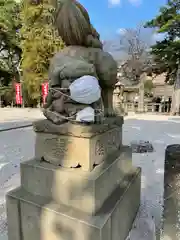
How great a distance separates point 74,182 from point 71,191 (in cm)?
6

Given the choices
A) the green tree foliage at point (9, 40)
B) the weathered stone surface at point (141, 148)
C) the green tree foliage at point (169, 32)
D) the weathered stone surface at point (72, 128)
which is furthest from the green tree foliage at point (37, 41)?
the weathered stone surface at point (72, 128)

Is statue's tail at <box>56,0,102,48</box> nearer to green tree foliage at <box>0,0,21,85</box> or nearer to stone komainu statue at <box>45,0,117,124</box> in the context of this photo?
stone komainu statue at <box>45,0,117,124</box>

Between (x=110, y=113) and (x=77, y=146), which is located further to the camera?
(x=110, y=113)

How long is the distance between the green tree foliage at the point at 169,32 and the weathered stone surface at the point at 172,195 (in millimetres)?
6607

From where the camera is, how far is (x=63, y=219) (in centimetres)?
97

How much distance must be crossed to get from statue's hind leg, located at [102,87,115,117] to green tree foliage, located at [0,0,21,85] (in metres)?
12.2

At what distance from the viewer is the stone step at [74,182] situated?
0.96 meters

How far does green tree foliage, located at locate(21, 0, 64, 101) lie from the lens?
9.75 meters

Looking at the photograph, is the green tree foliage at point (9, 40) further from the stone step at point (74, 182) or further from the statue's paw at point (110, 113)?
the stone step at point (74, 182)

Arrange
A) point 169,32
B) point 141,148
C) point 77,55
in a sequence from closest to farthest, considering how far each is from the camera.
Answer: point 77,55
point 141,148
point 169,32

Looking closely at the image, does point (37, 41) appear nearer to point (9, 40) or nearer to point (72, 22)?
point (9, 40)

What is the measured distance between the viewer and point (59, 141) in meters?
1.04

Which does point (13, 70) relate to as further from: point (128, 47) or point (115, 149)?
point (115, 149)

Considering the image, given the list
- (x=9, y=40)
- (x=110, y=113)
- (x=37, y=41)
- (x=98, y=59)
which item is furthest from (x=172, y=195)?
(x=9, y=40)
